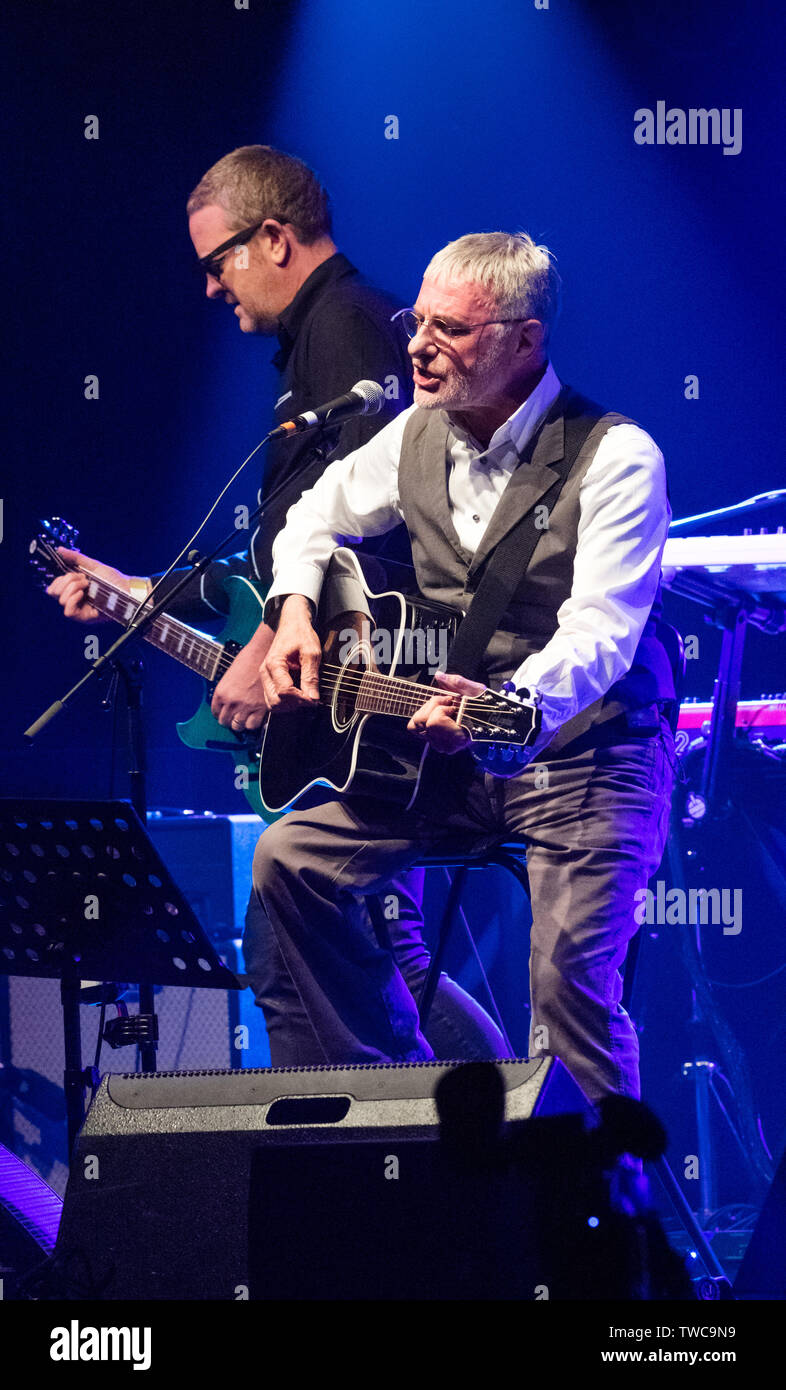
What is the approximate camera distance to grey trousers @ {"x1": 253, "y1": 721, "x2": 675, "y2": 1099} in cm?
278

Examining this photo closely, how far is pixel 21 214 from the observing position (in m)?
5.22

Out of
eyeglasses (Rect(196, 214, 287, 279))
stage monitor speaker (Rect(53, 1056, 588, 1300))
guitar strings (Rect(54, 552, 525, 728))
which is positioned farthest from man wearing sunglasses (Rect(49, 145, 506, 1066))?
stage monitor speaker (Rect(53, 1056, 588, 1300))

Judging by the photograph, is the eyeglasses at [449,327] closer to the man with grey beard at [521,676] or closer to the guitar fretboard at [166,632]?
the man with grey beard at [521,676]

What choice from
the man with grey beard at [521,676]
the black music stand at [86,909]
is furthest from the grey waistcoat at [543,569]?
the black music stand at [86,909]

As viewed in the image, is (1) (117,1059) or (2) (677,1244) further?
(1) (117,1059)

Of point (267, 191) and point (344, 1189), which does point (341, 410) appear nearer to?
point (267, 191)

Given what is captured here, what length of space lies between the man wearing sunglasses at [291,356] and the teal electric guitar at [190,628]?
59mm

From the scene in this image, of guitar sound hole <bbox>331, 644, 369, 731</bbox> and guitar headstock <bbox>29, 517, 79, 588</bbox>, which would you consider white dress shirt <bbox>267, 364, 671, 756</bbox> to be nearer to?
guitar sound hole <bbox>331, 644, 369, 731</bbox>

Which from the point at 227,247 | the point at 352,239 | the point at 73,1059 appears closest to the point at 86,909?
the point at 73,1059

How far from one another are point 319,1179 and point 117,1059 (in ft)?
8.34

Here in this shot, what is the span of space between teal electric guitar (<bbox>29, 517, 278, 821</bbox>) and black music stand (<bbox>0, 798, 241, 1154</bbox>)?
1.23 metres

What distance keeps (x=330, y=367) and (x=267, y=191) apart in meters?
0.65

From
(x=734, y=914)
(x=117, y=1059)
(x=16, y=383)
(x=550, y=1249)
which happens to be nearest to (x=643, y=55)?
(x=16, y=383)

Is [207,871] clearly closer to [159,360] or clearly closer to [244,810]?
[244,810]
